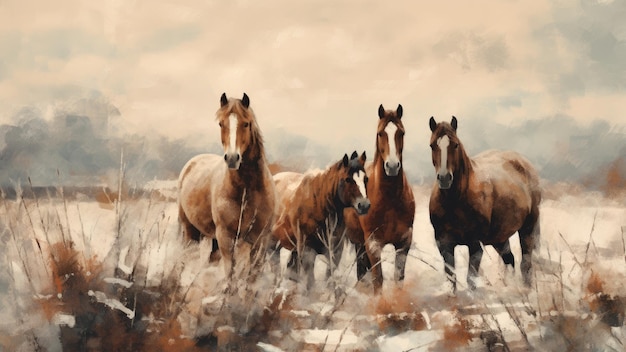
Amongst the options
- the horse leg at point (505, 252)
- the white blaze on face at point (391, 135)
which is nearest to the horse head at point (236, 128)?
the white blaze on face at point (391, 135)

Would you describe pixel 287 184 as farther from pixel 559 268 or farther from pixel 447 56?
pixel 559 268

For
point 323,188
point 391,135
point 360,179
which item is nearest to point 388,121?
point 391,135

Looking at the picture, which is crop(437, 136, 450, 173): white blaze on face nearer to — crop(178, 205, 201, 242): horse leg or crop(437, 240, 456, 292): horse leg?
crop(437, 240, 456, 292): horse leg

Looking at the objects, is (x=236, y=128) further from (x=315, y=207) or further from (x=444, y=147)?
(x=444, y=147)

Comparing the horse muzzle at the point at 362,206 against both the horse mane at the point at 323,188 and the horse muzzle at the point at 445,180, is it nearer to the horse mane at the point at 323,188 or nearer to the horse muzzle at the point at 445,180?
the horse mane at the point at 323,188

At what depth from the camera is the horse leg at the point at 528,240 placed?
260 centimetres

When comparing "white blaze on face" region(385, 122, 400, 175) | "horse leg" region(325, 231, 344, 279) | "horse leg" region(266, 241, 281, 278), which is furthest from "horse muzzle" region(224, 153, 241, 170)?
"white blaze on face" region(385, 122, 400, 175)

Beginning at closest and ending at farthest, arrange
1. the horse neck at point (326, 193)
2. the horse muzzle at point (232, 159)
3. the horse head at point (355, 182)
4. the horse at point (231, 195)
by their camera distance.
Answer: the horse muzzle at point (232, 159) → the horse at point (231, 195) → the horse head at point (355, 182) → the horse neck at point (326, 193)

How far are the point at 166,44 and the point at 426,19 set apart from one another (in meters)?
1.23

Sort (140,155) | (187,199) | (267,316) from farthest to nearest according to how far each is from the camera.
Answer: (187,199) → (140,155) → (267,316)

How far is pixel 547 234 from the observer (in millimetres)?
2775

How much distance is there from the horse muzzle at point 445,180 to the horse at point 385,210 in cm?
15

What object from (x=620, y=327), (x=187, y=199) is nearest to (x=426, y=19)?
(x=187, y=199)

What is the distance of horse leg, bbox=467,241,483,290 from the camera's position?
2699 millimetres
